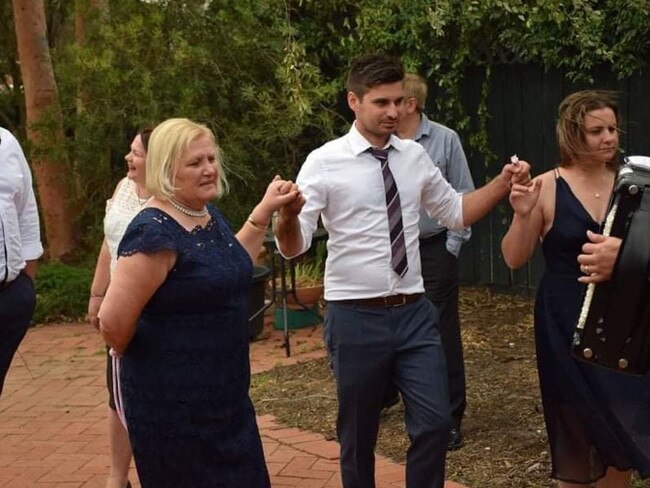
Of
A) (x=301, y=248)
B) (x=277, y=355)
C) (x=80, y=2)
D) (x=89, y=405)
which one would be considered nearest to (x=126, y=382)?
(x=301, y=248)

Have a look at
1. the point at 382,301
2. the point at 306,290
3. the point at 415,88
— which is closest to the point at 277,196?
the point at 382,301

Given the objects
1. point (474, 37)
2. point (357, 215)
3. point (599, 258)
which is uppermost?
point (474, 37)

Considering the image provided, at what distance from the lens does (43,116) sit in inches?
426

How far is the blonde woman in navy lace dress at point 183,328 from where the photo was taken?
3854 millimetres

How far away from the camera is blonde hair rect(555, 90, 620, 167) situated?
4629 millimetres

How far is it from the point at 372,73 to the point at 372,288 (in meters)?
0.87

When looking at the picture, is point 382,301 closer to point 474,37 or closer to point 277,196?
point 277,196

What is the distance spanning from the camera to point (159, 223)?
3885 mm

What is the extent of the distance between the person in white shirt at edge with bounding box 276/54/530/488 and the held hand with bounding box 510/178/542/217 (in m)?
0.15

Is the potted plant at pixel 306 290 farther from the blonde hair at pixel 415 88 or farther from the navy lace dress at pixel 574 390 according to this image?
the navy lace dress at pixel 574 390

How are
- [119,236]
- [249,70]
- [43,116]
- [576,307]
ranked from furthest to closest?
[43,116]
[249,70]
[119,236]
[576,307]

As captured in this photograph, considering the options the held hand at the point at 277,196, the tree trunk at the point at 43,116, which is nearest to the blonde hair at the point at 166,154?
the held hand at the point at 277,196

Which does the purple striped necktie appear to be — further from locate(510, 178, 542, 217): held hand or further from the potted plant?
the potted plant

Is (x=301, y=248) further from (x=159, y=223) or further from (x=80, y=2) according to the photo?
(x=80, y=2)
